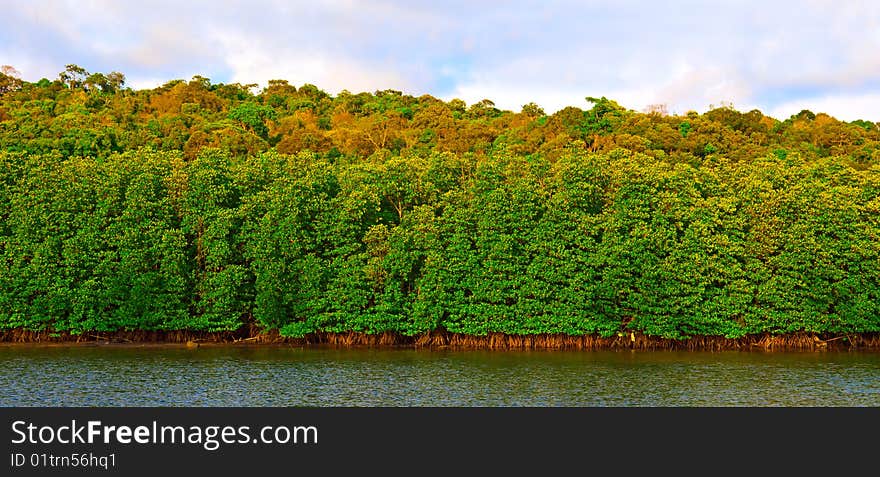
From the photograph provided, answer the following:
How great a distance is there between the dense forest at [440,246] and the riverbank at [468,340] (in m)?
0.83

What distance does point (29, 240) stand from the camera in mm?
53344

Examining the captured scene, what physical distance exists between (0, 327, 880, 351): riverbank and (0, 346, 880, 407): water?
7.23ft

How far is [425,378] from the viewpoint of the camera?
128 ft

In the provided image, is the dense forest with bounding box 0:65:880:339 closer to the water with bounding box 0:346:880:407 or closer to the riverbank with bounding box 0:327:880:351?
the riverbank with bounding box 0:327:880:351
